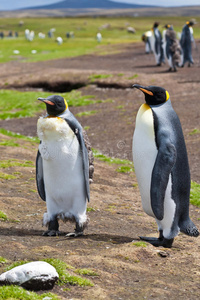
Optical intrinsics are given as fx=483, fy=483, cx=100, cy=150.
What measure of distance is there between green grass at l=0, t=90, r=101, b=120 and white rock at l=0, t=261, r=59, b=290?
645 inches

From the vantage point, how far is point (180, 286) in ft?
17.5

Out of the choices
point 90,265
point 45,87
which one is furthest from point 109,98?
point 90,265

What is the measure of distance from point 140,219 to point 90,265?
3.01m

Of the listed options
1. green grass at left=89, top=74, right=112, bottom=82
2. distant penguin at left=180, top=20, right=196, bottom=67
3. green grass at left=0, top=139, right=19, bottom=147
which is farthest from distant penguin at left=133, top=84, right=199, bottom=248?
distant penguin at left=180, top=20, right=196, bottom=67

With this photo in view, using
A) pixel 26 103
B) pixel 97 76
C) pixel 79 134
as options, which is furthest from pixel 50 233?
pixel 97 76

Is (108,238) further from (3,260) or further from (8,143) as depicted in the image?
(8,143)

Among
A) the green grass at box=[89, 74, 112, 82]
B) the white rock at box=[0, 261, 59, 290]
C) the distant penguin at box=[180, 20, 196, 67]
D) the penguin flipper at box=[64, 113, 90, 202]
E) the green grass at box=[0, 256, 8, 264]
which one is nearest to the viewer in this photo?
the white rock at box=[0, 261, 59, 290]

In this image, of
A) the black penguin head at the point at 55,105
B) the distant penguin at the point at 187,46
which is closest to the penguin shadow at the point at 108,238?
the black penguin head at the point at 55,105

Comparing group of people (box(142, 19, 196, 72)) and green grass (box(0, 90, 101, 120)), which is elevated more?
group of people (box(142, 19, 196, 72))

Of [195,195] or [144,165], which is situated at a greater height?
[144,165]

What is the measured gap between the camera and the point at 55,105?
645 cm

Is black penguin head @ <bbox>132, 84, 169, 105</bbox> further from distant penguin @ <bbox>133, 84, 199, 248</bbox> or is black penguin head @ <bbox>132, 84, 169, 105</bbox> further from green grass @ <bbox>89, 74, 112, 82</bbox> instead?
green grass @ <bbox>89, 74, 112, 82</bbox>

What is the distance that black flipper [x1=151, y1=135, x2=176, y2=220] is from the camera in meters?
6.21

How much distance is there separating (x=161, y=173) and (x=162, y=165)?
10 centimetres
